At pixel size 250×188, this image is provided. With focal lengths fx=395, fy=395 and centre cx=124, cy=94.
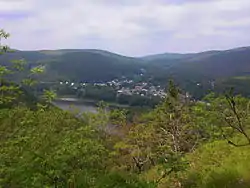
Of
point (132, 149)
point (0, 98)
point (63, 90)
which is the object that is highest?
point (0, 98)

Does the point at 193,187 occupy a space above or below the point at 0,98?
below

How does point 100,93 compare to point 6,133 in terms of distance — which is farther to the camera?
point 100,93

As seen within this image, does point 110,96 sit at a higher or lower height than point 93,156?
lower

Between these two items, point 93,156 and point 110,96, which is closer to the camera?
point 93,156

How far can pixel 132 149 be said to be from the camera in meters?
27.5

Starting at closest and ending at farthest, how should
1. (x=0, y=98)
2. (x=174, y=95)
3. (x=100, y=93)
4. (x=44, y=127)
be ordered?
1. (x=0, y=98)
2. (x=44, y=127)
3. (x=174, y=95)
4. (x=100, y=93)

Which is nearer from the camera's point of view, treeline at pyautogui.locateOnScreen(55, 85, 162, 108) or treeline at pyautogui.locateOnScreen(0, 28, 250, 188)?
treeline at pyautogui.locateOnScreen(0, 28, 250, 188)

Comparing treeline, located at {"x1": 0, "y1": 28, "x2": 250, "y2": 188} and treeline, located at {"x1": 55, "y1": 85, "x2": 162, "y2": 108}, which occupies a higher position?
treeline, located at {"x1": 0, "y1": 28, "x2": 250, "y2": 188}

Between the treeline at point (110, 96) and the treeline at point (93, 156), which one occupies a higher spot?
the treeline at point (93, 156)

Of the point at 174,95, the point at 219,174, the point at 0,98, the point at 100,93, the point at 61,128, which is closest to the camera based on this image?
the point at 219,174

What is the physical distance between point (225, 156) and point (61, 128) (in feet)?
24.7

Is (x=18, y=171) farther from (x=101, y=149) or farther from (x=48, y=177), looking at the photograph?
(x=101, y=149)

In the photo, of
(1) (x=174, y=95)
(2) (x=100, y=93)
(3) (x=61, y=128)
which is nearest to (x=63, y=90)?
(2) (x=100, y=93)

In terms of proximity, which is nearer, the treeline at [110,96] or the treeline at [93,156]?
the treeline at [93,156]
